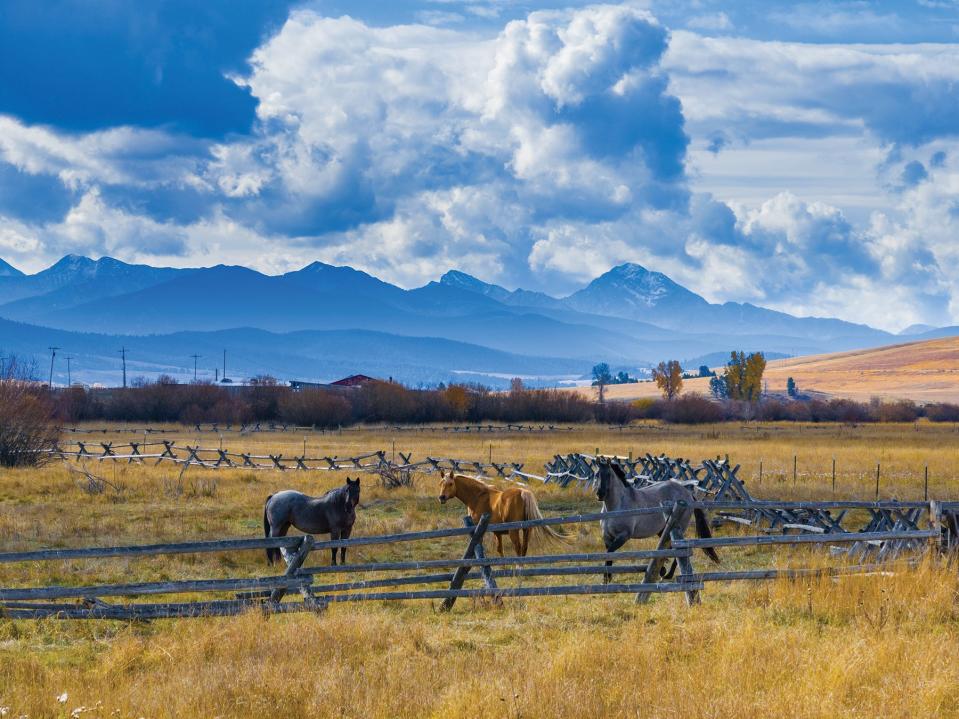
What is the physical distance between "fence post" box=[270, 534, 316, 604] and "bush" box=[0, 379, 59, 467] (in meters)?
30.4

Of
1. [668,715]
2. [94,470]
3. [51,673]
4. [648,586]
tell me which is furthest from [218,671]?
[94,470]

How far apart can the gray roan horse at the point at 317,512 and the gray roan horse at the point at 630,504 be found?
4.38 metres

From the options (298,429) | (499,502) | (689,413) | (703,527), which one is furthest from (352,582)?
(689,413)

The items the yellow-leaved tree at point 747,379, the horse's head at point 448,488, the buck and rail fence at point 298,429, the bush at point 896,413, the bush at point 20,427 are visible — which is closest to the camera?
the horse's head at point 448,488

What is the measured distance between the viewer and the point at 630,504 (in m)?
16.8

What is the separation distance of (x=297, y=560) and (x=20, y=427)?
31.4m

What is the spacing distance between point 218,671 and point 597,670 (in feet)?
10.6

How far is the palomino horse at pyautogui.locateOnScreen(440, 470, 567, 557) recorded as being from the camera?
1673 cm

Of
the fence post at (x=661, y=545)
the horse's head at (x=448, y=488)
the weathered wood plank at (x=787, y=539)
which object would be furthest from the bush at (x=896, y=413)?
the fence post at (x=661, y=545)

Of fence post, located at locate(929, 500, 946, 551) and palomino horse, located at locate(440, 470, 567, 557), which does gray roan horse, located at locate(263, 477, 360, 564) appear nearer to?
palomino horse, located at locate(440, 470, 567, 557)

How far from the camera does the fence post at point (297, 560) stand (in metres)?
11.6

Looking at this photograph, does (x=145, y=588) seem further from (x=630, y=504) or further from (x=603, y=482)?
(x=630, y=504)

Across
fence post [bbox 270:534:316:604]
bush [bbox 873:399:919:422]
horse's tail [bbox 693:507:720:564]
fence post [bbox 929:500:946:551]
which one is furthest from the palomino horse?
bush [bbox 873:399:919:422]

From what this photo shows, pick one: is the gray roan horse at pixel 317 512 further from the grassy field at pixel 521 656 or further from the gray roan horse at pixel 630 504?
the gray roan horse at pixel 630 504
